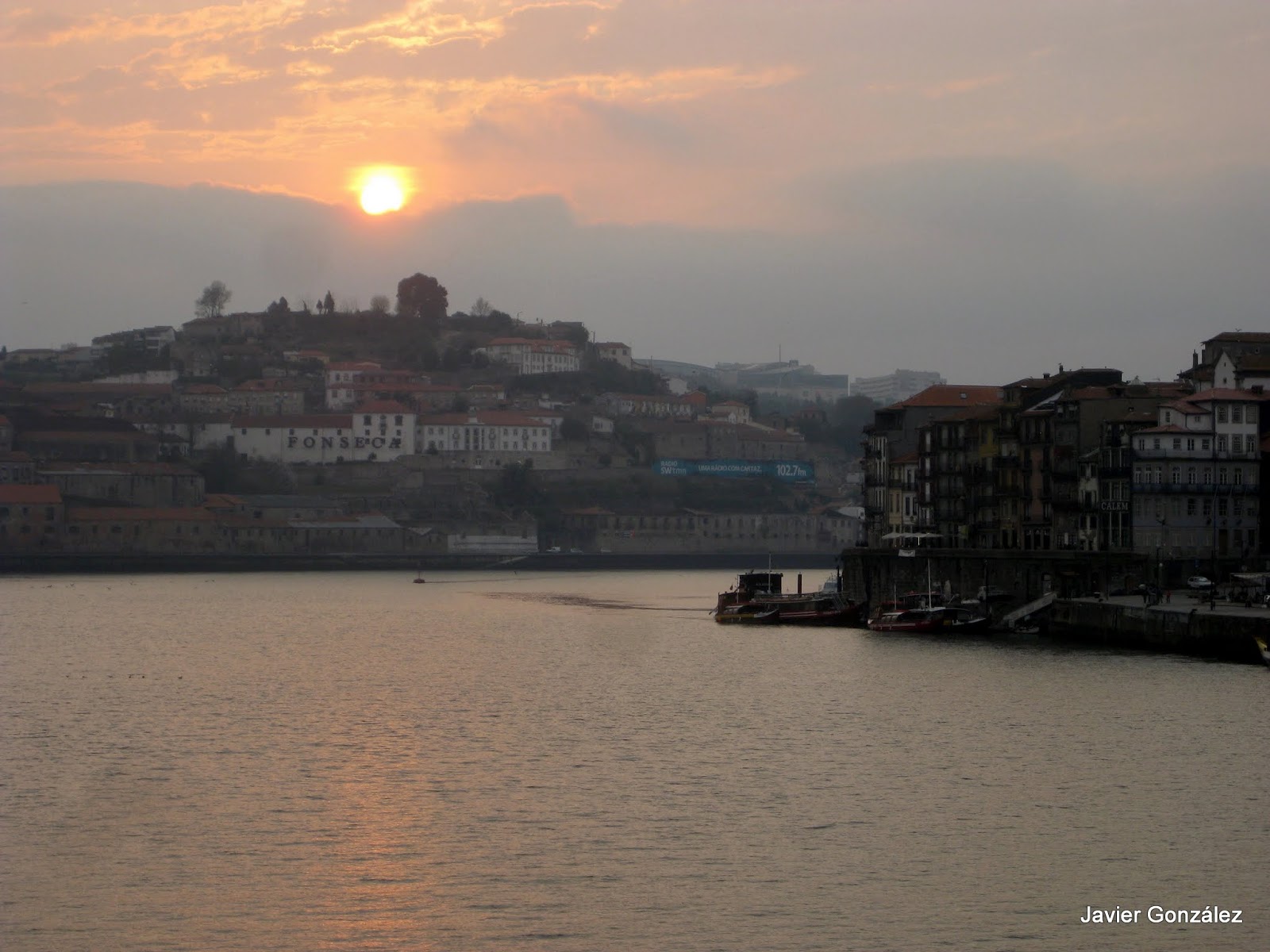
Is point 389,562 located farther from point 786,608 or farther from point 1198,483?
point 1198,483

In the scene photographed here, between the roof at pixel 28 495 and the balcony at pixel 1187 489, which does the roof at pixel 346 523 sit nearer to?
the roof at pixel 28 495

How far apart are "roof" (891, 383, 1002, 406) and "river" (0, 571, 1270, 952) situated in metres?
33.3

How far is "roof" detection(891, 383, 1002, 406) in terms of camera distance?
316 ft

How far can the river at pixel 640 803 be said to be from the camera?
26609 millimetres

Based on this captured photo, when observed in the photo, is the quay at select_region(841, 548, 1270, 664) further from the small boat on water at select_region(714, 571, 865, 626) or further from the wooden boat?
the wooden boat

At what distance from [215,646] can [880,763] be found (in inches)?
1547

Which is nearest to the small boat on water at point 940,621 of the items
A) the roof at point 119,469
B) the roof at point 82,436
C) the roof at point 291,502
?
the roof at point 291,502

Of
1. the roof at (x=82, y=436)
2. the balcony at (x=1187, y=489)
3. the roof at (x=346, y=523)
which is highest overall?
the roof at (x=82, y=436)

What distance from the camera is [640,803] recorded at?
3462cm

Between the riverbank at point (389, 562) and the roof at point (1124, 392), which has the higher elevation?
the roof at point (1124, 392)

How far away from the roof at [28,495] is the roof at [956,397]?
9304 centimetres

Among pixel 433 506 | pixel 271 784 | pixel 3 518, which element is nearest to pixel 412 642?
pixel 271 784

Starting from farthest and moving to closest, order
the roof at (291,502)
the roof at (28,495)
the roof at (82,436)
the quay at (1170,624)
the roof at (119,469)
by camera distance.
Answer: the roof at (82,436), the roof at (119,469), the roof at (291,502), the roof at (28,495), the quay at (1170,624)

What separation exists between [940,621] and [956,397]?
26728 millimetres
